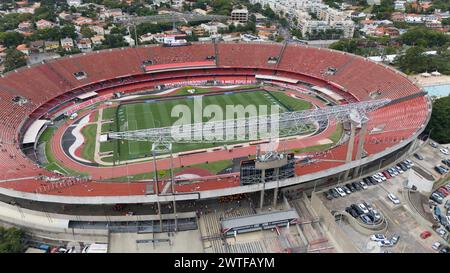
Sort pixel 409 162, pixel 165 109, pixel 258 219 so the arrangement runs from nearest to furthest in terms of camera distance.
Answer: pixel 258 219 < pixel 409 162 < pixel 165 109

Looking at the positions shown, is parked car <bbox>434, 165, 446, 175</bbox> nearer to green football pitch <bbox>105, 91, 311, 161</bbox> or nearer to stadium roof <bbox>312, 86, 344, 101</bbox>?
stadium roof <bbox>312, 86, 344, 101</bbox>

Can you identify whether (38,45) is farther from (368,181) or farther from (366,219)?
(366,219)

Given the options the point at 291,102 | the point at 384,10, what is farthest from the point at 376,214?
the point at 384,10

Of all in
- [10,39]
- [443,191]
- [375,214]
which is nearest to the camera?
[375,214]

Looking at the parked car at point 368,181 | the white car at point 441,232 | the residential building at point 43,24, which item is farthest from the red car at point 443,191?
the residential building at point 43,24

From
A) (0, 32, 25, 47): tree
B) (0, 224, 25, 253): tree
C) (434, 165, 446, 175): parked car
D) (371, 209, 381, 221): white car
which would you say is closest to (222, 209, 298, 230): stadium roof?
(371, 209, 381, 221): white car

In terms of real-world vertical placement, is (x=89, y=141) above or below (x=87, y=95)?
below

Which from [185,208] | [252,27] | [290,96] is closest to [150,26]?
[252,27]
